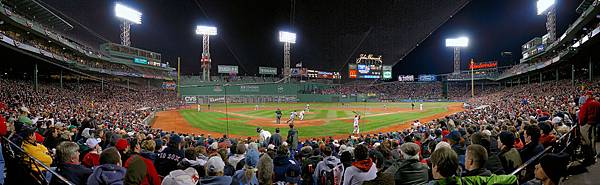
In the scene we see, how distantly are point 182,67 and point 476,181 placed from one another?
9494 cm

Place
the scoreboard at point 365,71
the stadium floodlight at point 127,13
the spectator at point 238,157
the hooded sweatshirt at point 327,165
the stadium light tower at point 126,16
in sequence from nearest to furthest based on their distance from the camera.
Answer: the hooded sweatshirt at point 327,165 < the spectator at point 238,157 < the stadium floodlight at point 127,13 < the stadium light tower at point 126,16 < the scoreboard at point 365,71

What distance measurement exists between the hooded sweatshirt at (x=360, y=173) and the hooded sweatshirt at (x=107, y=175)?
2.96 meters

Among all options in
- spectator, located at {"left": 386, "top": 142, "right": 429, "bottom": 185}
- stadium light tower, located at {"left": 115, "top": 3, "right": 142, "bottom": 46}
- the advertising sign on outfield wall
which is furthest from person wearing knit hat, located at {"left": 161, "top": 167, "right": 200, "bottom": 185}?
the advertising sign on outfield wall

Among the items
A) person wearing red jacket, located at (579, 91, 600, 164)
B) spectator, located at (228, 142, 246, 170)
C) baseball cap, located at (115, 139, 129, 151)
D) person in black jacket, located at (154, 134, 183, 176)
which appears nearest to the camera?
person in black jacket, located at (154, 134, 183, 176)

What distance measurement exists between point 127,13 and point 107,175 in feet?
217

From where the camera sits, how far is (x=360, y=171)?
153 inches

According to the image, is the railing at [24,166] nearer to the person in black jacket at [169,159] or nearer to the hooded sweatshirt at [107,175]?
the person in black jacket at [169,159]

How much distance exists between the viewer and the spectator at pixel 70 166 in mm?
4320

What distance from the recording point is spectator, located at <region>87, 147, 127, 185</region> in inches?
149

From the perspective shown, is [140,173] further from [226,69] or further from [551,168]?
[226,69]

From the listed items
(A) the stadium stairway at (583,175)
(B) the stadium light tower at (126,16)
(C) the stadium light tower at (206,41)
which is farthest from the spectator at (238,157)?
(C) the stadium light tower at (206,41)

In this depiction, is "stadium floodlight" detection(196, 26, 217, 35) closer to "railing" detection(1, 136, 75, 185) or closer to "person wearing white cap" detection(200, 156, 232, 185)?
"railing" detection(1, 136, 75, 185)

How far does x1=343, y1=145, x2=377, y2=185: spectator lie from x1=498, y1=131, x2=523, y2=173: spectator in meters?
2.47

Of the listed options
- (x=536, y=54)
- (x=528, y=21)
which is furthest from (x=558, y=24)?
(x=528, y=21)
